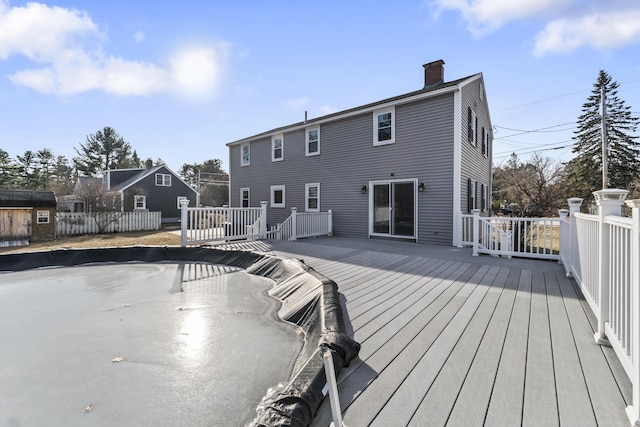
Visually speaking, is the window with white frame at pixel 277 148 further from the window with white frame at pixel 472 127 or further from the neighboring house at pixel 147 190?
the neighboring house at pixel 147 190

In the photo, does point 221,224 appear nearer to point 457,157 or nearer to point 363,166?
point 363,166

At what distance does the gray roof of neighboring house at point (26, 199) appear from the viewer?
12.4 metres

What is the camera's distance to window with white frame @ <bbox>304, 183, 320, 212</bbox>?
1089 cm

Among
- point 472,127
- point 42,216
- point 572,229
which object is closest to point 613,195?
point 572,229

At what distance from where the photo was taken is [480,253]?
626 cm

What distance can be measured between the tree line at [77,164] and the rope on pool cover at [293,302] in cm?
2776

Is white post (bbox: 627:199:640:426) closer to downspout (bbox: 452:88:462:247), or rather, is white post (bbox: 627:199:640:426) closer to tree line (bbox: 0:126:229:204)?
downspout (bbox: 452:88:462:247)

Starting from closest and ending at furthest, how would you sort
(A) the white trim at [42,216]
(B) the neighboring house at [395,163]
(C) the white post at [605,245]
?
1. (C) the white post at [605,245]
2. (B) the neighboring house at [395,163]
3. (A) the white trim at [42,216]

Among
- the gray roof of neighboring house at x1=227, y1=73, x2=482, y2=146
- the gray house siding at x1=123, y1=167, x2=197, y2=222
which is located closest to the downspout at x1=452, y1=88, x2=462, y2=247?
the gray roof of neighboring house at x1=227, y1=73, x2=482, y2=146

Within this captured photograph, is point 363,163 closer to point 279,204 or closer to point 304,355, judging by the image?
point 279,204

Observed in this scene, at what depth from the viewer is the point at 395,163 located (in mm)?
8852

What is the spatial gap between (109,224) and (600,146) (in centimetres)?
3595

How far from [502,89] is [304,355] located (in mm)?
14193

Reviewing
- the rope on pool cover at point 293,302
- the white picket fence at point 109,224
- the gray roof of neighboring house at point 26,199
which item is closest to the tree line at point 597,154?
the rope on pool cover at point 293,302
